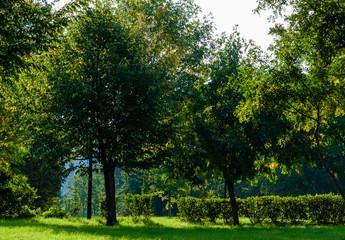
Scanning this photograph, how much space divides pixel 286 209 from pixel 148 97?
36.8ft

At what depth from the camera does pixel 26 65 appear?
26.5 ft

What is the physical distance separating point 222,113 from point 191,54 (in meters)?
7.24

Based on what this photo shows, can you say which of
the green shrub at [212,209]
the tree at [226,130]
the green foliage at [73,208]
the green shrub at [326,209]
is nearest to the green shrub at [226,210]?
the green shrub at [212,209]

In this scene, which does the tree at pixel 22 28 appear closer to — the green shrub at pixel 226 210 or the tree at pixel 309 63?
the tree at pixel 309 63

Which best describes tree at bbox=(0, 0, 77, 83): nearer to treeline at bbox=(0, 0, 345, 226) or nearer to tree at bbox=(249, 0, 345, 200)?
treeline at bbox=(0, 0, 345, 226)

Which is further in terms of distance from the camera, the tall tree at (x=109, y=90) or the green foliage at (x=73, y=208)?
the green foliage at (x=73, y=208)

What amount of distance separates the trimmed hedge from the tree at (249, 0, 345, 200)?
31.7 ft

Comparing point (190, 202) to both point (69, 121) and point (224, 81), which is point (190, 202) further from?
point (69, 121)

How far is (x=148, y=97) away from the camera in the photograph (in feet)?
45.3

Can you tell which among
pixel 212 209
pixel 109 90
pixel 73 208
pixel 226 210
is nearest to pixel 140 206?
pixel 73 208

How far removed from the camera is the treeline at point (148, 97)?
8.48m

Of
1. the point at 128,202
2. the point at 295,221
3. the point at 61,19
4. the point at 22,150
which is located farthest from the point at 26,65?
the point at 295,221

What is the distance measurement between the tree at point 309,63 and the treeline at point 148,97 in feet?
0.11

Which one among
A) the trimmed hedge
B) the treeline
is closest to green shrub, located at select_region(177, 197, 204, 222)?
the trimmed hedge
